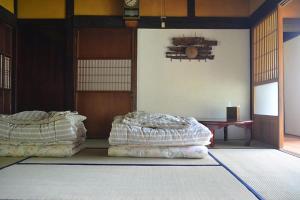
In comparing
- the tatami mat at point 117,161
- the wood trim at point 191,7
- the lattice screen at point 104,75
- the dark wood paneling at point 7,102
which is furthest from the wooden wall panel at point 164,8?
the tatami mat at point 117,161

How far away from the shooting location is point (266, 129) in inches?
195

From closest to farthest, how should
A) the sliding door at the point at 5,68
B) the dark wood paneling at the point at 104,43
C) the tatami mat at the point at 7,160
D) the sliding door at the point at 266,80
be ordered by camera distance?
the tatami mat at the point at 7,160, the sliding door at the point at 266,80, the sliding door at the point at 5,68, the dark wood paneling at the point at 104,43

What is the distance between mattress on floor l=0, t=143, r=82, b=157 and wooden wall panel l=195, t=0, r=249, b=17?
3623 mm

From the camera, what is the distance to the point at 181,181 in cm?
253

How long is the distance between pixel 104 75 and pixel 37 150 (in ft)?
7.99

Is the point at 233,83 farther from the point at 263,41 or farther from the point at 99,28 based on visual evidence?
the point at 99,28

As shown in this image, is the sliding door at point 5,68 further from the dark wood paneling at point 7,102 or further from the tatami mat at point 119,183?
the tatami mat at point 119,183

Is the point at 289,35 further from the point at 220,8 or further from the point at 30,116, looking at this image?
the point at 30,116

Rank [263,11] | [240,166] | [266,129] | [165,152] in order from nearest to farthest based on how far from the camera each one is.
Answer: [240,166] → [165,152] → [266,129] → [263,11]

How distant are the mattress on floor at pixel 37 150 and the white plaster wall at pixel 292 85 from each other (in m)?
4.98

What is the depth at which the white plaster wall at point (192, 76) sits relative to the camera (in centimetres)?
577

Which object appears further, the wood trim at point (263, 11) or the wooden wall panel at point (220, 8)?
the wooden wall panel at point (220, 8)

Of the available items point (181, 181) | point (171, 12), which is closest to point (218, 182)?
point (181, 181)

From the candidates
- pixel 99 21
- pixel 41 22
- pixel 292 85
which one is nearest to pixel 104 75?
pixel 99 21
